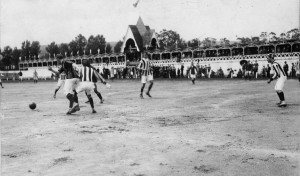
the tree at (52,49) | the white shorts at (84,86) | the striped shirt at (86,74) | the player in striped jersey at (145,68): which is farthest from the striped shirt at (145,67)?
the tree at (52,49)

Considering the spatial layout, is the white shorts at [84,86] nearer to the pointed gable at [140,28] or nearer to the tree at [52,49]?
the pointed gable at [140,28]

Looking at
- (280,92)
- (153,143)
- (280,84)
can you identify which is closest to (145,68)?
(280,84)

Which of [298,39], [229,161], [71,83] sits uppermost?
[298,39]

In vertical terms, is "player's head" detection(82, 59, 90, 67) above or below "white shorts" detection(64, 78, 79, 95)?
above

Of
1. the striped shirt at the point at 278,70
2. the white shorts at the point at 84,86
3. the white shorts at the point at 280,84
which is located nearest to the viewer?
the white shorts at the point at 84,86

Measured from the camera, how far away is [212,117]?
A: 935 centimetres

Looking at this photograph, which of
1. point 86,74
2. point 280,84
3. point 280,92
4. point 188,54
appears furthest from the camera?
point 188,54

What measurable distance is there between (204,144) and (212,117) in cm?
313

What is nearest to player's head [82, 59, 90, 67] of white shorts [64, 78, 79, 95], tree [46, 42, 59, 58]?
white shorts [64, 78, 79, 95]

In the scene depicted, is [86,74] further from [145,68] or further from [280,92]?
[280,92]

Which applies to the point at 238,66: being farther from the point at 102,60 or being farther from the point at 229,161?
the point at 229,161

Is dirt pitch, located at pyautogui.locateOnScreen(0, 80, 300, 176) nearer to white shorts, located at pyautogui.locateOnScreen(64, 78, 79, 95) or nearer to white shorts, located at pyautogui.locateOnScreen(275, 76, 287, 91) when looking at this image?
white shorts, located at pyautogui.locateOnScreen(64, 78, 79, 95)

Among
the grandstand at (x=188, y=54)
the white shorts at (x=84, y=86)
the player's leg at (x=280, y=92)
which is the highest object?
the grandstand at (x=188, y=54)

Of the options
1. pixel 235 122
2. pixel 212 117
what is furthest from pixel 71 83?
pixel 235 122
